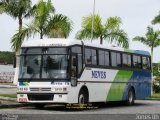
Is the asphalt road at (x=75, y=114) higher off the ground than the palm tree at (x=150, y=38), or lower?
lower

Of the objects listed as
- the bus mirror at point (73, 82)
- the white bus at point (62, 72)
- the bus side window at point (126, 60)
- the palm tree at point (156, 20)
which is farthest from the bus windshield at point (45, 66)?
the palm tree at point (156, 20)

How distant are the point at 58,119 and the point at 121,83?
10.5 meters

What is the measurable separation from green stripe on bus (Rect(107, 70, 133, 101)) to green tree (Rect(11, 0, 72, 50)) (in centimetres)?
1171

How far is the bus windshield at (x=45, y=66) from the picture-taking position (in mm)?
22500

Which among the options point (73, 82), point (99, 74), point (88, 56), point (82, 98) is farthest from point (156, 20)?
point (73, 82)

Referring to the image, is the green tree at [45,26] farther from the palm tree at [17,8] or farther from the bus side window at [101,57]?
the bus side window at [101,57]

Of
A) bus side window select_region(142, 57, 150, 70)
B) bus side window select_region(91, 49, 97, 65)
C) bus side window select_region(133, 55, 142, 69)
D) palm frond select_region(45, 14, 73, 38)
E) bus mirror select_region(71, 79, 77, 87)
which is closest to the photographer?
bus mirror select_region(71, 79, 77, 87)

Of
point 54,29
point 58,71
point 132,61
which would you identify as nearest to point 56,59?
point 58,71

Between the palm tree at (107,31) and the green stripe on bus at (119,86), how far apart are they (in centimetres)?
1866

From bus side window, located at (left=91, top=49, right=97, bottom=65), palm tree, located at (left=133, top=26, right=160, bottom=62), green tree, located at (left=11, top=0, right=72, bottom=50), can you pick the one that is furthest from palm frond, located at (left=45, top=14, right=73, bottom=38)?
palm tree, located at (left=133, top=26, right=160, bottom=62)

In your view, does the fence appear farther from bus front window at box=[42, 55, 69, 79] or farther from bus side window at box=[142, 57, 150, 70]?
bus front window at box=[42, 55, 69, 79]

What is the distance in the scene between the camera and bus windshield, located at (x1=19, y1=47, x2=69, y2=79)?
22.5 metres

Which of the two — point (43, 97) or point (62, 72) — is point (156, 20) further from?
point (43, 97)

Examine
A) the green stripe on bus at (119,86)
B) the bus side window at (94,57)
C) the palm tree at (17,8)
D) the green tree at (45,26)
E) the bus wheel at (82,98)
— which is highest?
the palm tree at (17,8)
